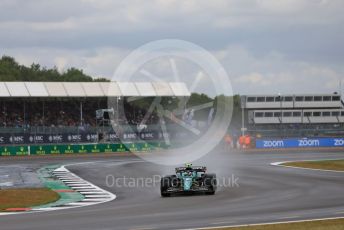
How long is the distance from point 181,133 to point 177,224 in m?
51.2

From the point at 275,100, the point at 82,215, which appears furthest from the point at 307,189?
the point at 275,100

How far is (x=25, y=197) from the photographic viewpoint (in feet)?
85.9

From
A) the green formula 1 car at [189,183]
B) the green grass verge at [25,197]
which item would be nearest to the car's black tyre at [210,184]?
the green formula 1 car at [189,183]

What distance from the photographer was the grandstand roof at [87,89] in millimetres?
70000

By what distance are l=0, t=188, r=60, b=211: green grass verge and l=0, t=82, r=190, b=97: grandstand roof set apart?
41728 mm

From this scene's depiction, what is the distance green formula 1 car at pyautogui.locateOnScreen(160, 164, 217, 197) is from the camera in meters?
26.2

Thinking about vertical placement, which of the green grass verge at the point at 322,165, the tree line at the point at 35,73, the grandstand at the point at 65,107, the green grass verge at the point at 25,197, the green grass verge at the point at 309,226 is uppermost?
the tree line at the point at 35,73

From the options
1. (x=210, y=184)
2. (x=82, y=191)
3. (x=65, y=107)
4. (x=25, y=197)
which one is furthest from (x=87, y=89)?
(x=210, y=184)

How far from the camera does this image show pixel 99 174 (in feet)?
130

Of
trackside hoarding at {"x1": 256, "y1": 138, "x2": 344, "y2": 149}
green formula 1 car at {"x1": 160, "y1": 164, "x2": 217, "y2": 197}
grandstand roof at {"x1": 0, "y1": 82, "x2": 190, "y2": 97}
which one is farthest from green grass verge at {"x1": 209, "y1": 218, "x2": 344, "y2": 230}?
trackside hoarding at {"x1": 256, "y1": 138, "x2": 344, "y2": 149}

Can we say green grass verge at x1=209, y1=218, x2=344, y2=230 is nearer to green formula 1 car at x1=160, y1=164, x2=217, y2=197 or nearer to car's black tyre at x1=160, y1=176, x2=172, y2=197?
green formula 1 car at x1=160, y1=164, x2=217, y2=197

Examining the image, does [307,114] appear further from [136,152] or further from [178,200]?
[178,200]

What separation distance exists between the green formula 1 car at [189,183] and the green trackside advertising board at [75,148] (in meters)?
39.7

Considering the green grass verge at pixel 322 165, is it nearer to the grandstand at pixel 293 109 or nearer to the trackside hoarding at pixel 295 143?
the trackside hoarding at pixel 295 143
